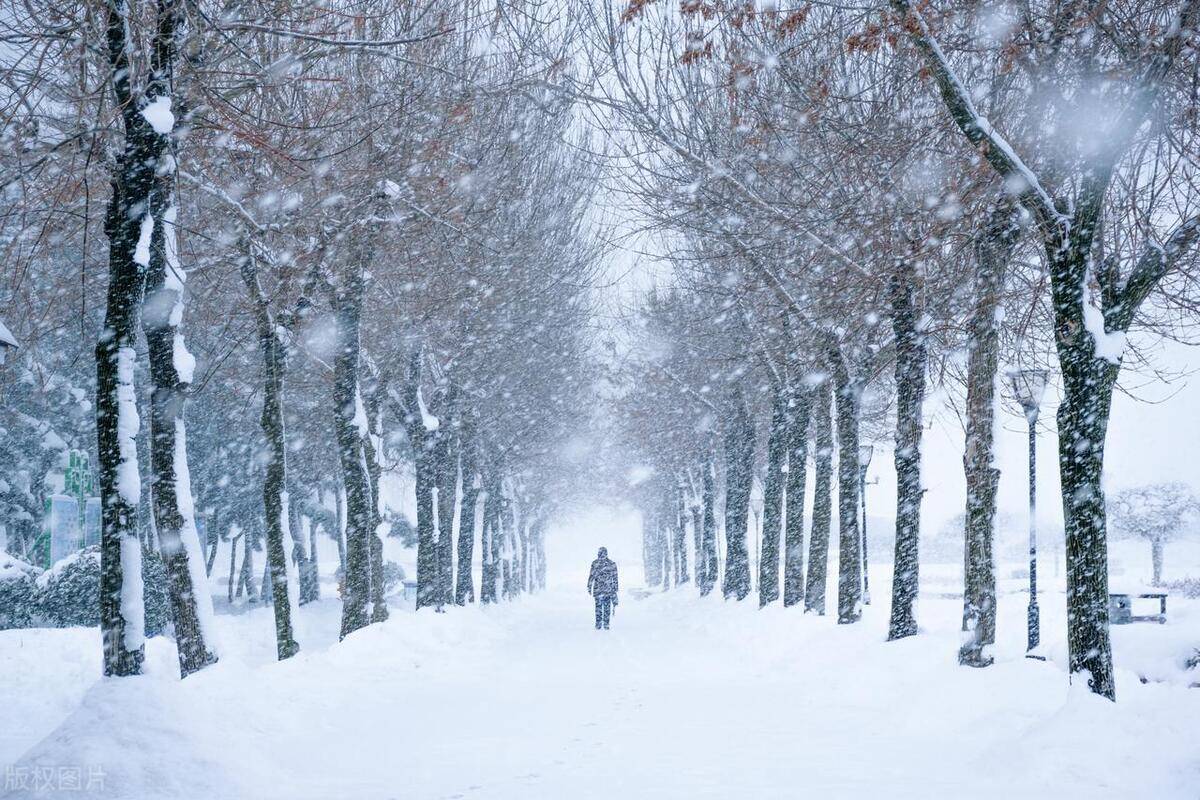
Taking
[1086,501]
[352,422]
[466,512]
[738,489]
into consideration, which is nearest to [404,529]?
[466,512]

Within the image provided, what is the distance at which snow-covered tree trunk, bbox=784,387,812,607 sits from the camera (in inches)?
779

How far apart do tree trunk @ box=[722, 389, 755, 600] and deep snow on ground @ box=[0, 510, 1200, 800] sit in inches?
421

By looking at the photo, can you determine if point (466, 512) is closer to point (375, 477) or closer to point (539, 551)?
point (375, 477)

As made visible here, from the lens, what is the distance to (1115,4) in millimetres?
7633

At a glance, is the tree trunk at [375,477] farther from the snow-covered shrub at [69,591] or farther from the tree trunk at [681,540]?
the tree trunk at [681,540]

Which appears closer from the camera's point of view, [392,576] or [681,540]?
[681,540]

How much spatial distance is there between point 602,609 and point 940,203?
16.5 meters

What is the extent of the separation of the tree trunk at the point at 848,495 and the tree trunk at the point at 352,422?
7624 mm

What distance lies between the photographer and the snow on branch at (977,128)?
705cm

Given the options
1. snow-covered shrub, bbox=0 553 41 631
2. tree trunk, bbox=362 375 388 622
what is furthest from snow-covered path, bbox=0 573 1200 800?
snow-covered shrub, bbox=0 553 41 631

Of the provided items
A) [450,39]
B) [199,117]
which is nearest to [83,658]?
[199,117]

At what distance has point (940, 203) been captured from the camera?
10469 mm

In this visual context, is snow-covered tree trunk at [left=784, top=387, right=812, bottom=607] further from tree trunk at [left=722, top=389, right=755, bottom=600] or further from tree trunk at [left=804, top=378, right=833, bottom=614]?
tree trunk at [left=722, top=389, right=755, bottom=600]

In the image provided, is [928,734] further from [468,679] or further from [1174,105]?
[468,679]
